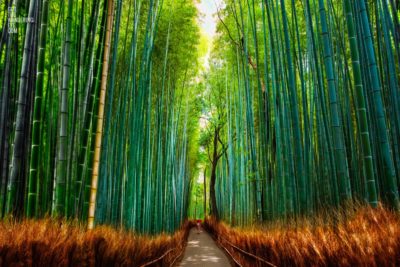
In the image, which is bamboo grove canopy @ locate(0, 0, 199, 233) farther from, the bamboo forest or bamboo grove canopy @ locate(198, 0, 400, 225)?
bamboo grove canopy @ locate(198, 0, 400, 225)

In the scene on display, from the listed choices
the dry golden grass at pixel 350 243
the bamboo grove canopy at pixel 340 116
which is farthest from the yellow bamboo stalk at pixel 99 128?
the bamboo grove canopy at pixel 340 116

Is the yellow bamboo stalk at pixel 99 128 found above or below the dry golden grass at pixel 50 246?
above

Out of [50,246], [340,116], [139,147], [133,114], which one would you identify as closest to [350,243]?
[50,246]

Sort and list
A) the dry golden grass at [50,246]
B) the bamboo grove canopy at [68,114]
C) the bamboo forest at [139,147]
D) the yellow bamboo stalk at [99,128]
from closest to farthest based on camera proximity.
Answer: the dry golden grass at [50,246]
the bamboo forest at [139,147]
the bamboo grove canopy at [68,114]
the yellow bamboo stalk at [99,128]

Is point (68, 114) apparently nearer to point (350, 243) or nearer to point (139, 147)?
point (139, 147)

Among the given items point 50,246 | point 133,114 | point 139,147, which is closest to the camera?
point 50,246

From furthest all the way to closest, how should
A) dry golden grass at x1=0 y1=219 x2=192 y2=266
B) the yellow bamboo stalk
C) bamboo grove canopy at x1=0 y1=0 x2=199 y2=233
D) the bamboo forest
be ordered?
the yellow bamboo stalk < bamboo grove canopy at x1=0 y1=0 x2=199 y2=233 < the bamboo forest < dry golden grass at x1=0 y1=219 x2=192 y2=266

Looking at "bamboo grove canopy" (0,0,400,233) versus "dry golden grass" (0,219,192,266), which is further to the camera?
"bamboo grove canopy" (0,0,400,233)

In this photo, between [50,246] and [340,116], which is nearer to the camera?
[50,246]

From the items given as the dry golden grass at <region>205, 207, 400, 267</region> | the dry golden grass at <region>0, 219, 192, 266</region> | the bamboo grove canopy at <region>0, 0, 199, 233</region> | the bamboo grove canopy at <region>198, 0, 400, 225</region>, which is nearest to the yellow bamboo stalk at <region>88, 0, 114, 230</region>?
the bamboo grove canopy at <region>0, 0, 199, 233</region>

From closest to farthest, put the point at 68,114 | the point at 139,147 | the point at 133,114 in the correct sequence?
the point at 68,114, the point at 133,114, the point at 139,147

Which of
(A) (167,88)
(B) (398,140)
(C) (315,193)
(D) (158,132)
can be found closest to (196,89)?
(A) (167,88)

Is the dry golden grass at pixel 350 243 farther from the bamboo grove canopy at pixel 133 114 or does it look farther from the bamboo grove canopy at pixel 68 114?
the bamboo grove canopy at pixel 68 114

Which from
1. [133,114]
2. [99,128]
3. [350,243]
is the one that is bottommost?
[350,243]
